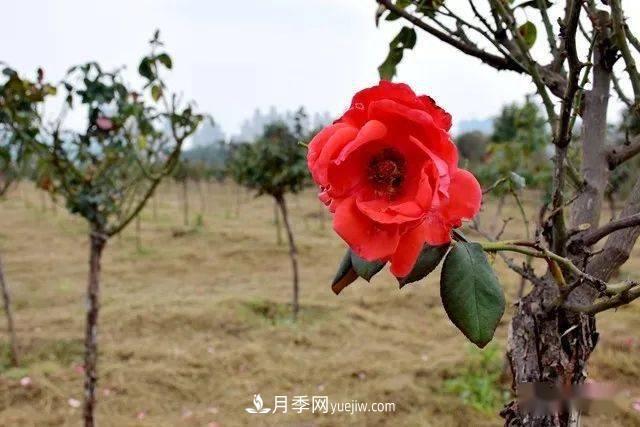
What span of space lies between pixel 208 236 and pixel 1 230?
14.5 ft

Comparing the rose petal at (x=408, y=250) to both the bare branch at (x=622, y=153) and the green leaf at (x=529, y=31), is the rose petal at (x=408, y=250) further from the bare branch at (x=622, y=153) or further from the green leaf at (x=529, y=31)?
the green leaf at (x=529, y=31)

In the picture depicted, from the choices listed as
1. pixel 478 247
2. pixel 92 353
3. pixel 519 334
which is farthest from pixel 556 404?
pixel 92 353

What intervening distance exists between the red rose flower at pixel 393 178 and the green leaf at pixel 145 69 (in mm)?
2119

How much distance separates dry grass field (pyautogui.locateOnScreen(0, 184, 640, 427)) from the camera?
151 inches

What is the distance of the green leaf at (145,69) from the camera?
246 centimetres

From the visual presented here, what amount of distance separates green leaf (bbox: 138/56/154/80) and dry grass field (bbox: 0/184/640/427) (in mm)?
2203

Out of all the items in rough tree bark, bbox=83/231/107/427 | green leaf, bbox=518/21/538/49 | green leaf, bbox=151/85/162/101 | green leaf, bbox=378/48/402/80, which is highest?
green leaf, bbox=151/85/162/101

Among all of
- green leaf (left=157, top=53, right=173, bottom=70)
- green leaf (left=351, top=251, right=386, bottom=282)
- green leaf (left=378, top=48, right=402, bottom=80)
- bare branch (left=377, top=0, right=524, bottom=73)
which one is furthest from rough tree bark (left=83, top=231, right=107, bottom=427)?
green leaf (left=351, top=251, right=386, bottom=282)

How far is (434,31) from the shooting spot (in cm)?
100

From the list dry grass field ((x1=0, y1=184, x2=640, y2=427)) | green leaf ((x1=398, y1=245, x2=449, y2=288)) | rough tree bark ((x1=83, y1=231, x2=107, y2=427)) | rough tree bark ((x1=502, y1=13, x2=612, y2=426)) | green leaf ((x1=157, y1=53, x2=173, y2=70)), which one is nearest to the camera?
green leaf ((x1=398, y1=245, x2=449, y2=288))

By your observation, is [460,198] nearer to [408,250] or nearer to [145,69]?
[408,250]

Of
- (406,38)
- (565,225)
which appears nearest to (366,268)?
(565,225)

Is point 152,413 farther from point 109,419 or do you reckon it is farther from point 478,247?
point 478,247

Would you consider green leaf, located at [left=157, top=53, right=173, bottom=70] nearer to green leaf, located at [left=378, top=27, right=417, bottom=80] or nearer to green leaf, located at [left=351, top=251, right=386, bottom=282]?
green leaf, located at [left=378, top=27, right=417, bottom=80]
